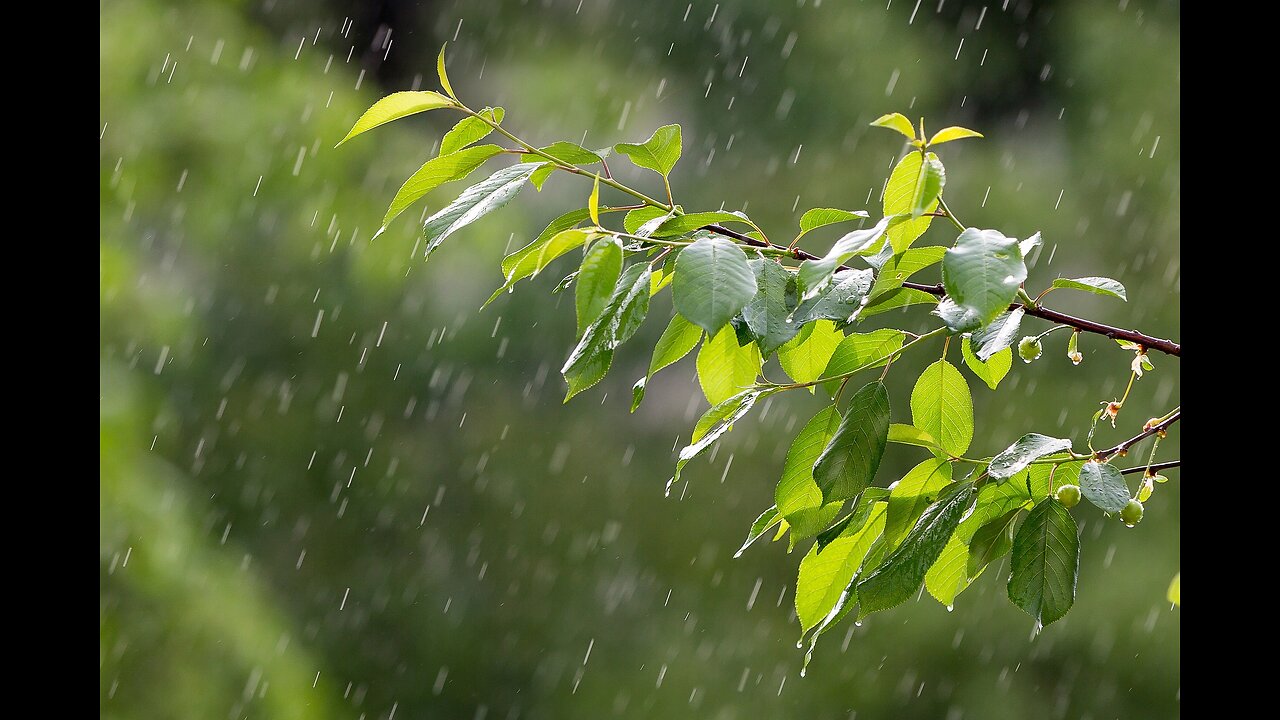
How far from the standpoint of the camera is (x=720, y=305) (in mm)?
466

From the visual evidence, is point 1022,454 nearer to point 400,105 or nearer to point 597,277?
point 597,277

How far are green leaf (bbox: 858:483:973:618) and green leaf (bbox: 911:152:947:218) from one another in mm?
155

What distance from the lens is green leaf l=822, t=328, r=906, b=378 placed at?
1.98 ft

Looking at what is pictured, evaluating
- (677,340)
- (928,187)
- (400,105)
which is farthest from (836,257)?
(400,105)

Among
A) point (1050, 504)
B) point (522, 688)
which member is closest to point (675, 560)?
point (522, 688)

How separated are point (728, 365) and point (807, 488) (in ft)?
0.28

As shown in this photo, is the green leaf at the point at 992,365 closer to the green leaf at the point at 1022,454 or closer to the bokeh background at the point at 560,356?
the green leaf at the point at 1022,454

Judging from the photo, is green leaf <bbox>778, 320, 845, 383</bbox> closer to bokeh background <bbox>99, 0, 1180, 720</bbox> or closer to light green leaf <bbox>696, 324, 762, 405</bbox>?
light green leaf <bbox>696, 324, 762, 405</bbox>

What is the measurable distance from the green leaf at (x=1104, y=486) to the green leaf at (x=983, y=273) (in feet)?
0.37

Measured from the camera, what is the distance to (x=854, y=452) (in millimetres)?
571

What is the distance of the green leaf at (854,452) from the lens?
567 millimetres

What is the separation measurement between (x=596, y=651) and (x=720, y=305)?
3.59 meters

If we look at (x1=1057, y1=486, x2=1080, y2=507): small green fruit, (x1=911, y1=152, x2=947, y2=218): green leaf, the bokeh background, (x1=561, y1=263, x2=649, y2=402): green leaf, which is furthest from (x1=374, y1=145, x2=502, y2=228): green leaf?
the bokeh background
